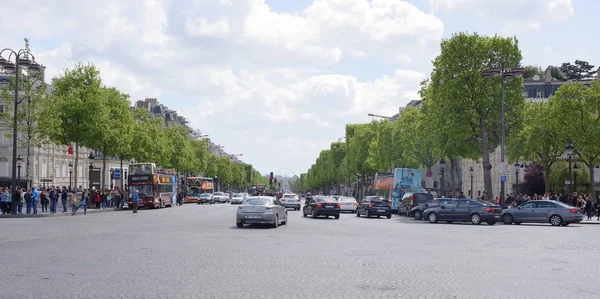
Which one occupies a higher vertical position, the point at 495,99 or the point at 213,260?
the point at 495,99

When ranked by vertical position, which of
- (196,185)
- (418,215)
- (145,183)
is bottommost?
(418,215)

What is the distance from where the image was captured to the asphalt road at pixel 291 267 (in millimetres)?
10898

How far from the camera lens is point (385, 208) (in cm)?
4284

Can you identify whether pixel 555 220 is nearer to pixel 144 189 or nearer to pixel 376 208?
pixel 376 208

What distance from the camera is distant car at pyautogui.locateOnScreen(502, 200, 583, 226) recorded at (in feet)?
Answer: 110

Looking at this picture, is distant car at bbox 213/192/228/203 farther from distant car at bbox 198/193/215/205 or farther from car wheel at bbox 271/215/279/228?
car wheel at bbox 271/215/279/228

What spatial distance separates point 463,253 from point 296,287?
303 inches

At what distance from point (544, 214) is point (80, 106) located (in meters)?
35.4

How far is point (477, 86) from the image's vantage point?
4538 centimetres

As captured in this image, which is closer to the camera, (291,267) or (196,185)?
(291,267)

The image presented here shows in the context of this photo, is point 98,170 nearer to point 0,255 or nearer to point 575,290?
point 0,255

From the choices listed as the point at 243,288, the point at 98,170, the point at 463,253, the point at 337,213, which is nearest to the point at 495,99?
the point at 337,213

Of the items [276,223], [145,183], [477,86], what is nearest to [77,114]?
[145,183]

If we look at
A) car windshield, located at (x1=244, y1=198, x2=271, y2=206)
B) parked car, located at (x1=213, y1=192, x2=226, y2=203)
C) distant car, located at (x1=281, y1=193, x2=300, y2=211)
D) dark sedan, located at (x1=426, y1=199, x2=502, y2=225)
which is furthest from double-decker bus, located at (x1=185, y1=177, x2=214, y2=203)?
car windshield, located at (x1=244, y1=198, x2=271, y2=206)
